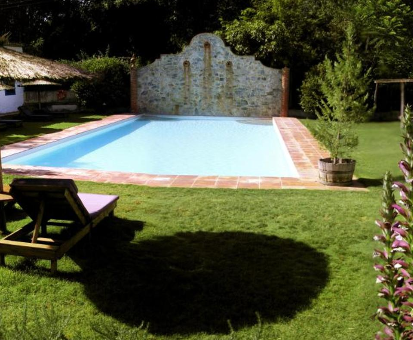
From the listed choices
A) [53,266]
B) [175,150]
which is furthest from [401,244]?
[175,150]

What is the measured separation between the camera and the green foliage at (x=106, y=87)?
69.5 ft

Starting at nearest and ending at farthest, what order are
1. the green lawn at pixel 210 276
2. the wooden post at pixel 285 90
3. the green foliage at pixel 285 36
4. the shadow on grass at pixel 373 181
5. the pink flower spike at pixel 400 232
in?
the pink flower spike at pixel 400 232 < the green lawn at pixel 210 276 < the shadow on grass at pixel 373 181 < the wooden post at pixel 285 90 < the green foliage at pixel 285 36

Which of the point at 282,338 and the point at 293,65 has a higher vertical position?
the point at 293,65

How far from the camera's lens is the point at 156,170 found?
1205 cm

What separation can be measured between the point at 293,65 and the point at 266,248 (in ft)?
56.3

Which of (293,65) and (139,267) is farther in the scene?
(293,65)

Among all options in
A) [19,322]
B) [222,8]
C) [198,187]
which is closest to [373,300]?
[19,322]

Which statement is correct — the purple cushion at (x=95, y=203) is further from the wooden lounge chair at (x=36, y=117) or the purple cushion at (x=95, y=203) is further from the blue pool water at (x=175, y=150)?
the wooden lounge chair at (x=36, y=117)

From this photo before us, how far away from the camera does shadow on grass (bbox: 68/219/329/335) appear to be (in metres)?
4.03

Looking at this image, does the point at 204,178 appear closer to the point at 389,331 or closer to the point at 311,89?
the point at 389,331

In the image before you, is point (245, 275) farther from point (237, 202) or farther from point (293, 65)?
point (293, 65)

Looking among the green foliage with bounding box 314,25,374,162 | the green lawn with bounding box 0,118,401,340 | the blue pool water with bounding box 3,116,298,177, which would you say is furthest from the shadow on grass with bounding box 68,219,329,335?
the blue pool water with bounding box 3,116,298,177

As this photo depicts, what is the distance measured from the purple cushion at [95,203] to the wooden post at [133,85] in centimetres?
1658

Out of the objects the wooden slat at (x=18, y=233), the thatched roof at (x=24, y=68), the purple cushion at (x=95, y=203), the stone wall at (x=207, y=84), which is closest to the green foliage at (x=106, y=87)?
the stone wall at (x=207, y=84)
